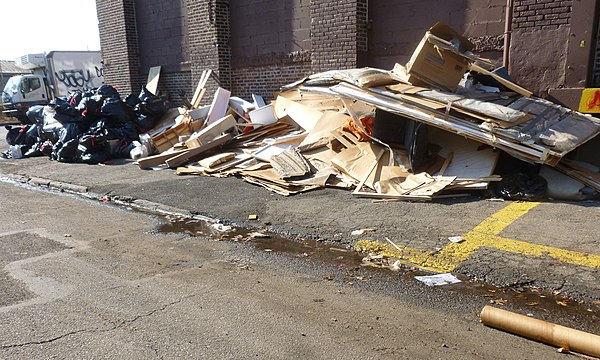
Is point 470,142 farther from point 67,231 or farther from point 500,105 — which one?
point 67,231

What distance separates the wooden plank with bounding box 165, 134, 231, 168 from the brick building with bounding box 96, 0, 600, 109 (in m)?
3.06

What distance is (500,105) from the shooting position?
6.38m

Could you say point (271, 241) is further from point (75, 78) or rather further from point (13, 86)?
point (75, 78)

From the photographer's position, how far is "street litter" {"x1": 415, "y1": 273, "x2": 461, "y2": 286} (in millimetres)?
4090

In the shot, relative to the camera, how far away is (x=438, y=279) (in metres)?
4.16

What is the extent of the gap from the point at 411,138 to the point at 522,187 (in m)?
1.76

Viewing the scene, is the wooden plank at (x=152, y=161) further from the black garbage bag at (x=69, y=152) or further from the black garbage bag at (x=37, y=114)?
the black garbage bag at (x=37, y=114)

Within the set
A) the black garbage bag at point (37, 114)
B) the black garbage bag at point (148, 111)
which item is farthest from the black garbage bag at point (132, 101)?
the black garbage bag at point (37, 114)

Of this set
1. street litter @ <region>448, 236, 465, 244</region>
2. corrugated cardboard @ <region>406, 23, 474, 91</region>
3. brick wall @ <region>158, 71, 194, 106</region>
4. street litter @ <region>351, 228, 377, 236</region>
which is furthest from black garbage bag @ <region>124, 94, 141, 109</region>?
street litter @ <region>448, 236, 465, 244</region>

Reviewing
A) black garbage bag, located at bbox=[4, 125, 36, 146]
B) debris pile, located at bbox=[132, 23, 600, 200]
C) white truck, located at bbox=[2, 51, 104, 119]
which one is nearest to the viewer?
debris pile, located at bbox=[132, 23, 600, 200]

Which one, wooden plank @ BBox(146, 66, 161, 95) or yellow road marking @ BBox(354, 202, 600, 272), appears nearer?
yellow road marking @ BBox(354, 202, 600, 272)

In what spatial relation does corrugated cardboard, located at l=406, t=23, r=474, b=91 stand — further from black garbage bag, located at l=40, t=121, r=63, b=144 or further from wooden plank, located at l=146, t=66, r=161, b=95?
wooden plank, located at l=146, t=66, r=161, b=95

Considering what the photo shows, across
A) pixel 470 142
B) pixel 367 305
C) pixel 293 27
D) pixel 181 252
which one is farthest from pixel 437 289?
pixel 293 27

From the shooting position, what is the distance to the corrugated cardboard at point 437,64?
6684 millimetres
